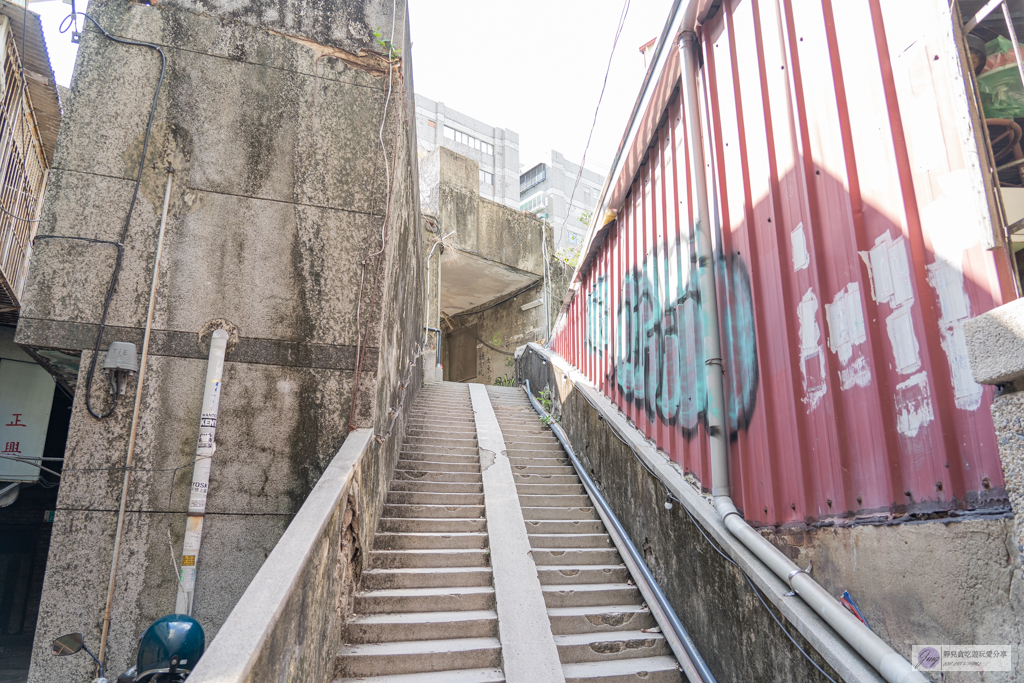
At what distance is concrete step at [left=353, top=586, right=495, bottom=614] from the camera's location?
386cm

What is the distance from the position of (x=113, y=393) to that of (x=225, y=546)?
123 cm

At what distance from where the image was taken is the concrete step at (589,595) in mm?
4227

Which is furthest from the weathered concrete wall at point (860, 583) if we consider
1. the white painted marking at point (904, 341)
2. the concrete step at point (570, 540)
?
the white painted marking at point (904, 341)

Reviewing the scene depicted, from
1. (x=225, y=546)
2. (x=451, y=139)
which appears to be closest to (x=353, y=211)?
(x=225, y=546)

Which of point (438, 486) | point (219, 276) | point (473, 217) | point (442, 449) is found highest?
point (473, 217)

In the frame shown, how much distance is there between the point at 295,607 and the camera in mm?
2402

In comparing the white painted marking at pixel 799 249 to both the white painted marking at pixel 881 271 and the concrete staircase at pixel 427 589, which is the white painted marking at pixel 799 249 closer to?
the white painted marking at pixel 881 271

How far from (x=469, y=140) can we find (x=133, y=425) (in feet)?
108

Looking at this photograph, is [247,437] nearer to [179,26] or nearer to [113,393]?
[113,393]

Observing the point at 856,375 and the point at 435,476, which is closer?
the point at 856,375

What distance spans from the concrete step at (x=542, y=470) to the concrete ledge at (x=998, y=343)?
5.16m

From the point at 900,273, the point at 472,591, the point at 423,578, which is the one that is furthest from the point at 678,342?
the point at 423,578

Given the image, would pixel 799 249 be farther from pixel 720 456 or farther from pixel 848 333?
pixel 720 456

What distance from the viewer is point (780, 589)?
273 centimetres
